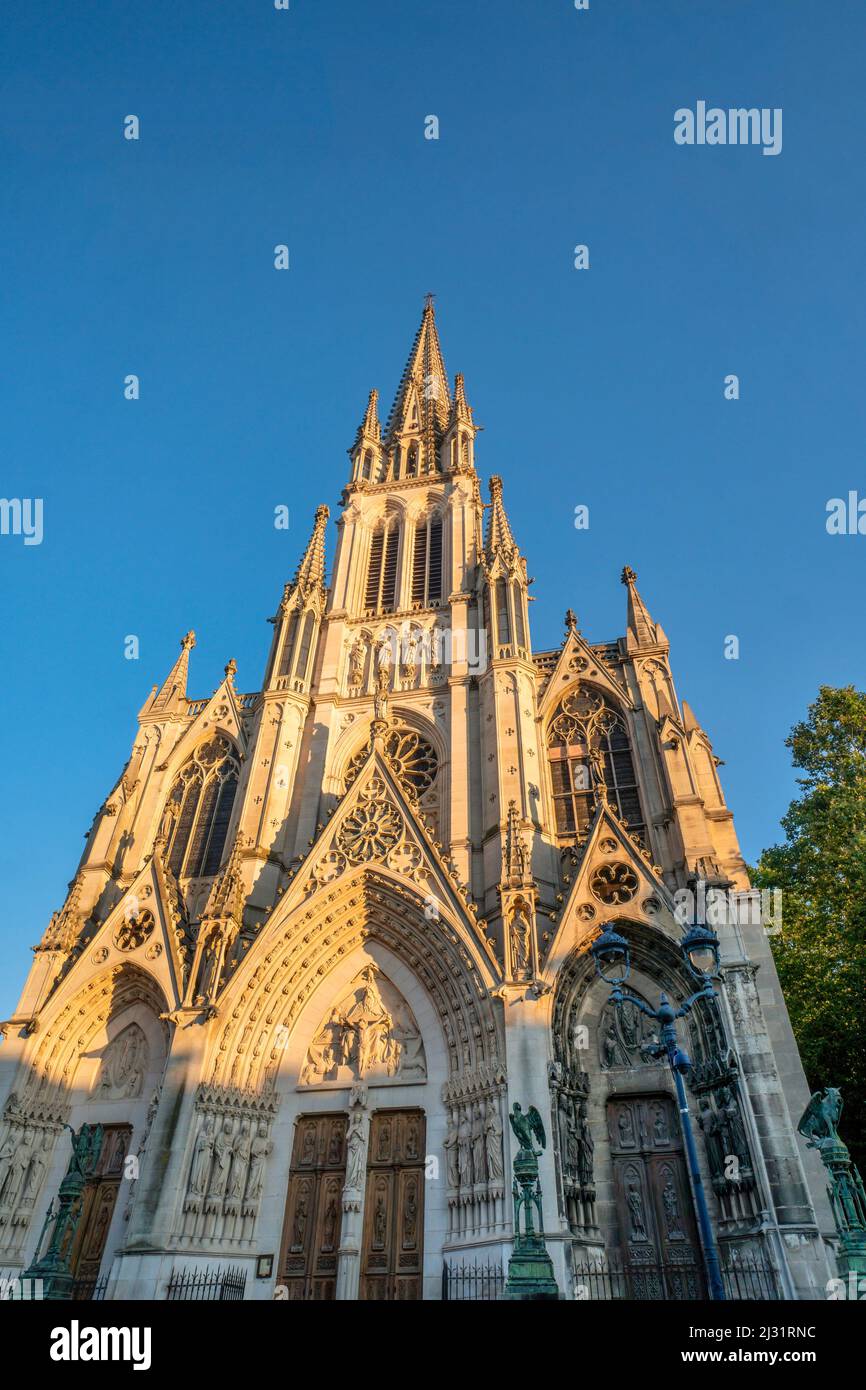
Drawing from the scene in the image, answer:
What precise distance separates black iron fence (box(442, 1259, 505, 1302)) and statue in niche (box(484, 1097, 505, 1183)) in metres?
1.41

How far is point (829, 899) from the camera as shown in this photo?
21703 mm

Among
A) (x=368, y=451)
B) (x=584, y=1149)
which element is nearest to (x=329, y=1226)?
(x=584, y=1149)

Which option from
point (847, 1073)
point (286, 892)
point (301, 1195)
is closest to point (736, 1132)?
point (847, 1073)

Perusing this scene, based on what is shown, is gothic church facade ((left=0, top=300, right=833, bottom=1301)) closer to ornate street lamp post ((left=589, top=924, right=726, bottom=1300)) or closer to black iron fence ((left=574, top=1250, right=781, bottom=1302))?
black iron fence ((left=574, top=1250, right=781, bottom=1302))

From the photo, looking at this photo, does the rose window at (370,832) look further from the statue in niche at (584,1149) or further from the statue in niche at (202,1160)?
the statue in niche at (584,1149)

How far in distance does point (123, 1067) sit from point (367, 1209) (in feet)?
23.0

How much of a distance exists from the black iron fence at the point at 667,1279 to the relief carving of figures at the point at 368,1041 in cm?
515

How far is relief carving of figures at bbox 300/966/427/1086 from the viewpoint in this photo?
59.5ft

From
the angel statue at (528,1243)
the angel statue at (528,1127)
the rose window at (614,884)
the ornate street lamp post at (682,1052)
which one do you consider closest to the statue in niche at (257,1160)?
the angel statue at (528,1243)

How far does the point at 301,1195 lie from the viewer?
55.6ft

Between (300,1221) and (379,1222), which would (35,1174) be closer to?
(300,1221)

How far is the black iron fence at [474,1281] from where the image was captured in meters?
13.7

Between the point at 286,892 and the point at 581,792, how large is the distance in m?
8.65
